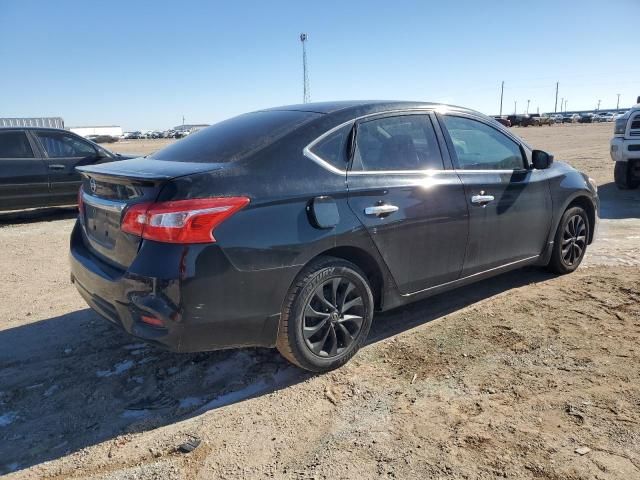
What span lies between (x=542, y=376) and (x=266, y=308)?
71.0 inches

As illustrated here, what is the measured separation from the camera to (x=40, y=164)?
871cm

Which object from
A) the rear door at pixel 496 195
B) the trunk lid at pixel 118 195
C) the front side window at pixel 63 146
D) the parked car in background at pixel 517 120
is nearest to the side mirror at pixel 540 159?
the rear door at pixel 496 195

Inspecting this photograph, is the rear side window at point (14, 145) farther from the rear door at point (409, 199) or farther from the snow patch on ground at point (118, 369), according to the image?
the rear door at point (409, 199)

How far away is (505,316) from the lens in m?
4.22

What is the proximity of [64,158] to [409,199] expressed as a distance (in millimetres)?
7493

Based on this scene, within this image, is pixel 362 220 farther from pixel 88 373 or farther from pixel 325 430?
pixel 88 373

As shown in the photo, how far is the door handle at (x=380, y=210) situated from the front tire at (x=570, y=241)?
2.30m

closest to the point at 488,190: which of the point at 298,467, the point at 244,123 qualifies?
the point at 244,123

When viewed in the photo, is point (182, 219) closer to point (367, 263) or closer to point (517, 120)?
point (367, 263)

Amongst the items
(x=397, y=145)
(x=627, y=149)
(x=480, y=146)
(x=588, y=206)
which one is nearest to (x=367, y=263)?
(x=397, y=145)

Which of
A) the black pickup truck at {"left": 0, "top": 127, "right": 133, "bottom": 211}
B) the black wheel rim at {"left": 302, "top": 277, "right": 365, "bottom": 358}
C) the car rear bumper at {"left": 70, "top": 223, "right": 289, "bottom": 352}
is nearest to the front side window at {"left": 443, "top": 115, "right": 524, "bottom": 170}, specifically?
the black wheel rim at {"left": 302, "top": 277, "right": 365, "bottom": 358}

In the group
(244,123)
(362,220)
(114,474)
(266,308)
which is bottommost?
(114,474)

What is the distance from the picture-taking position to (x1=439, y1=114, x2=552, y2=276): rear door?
13.4 feet

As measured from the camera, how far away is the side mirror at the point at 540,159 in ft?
15.2
